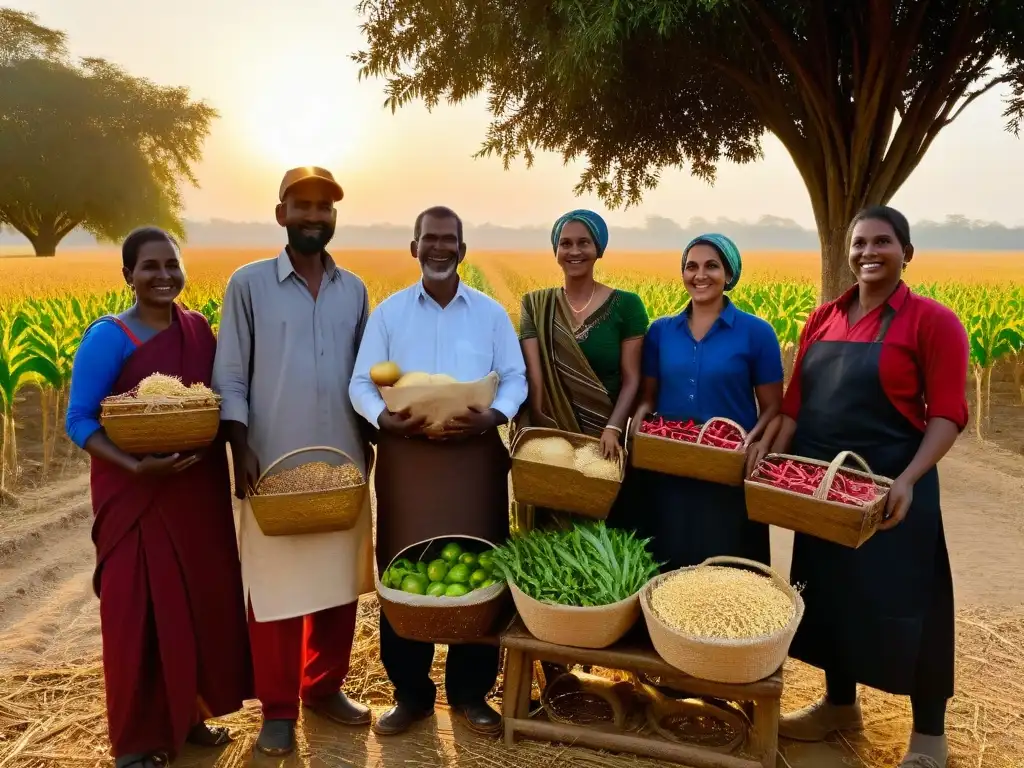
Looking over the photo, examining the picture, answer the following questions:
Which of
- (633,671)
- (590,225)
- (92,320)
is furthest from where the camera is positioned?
(92,320)

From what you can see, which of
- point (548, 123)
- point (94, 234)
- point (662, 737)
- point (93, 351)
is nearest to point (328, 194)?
point (93, 351)

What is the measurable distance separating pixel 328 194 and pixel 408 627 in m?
1.87

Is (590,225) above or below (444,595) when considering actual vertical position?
above

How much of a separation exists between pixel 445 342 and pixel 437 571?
3.22 ft

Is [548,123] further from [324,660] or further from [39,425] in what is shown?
[324,660]

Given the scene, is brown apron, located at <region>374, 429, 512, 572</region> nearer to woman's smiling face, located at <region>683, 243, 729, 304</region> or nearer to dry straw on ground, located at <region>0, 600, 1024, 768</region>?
dry straw on ground, located at <region>0, 600, 1024, 768</region>

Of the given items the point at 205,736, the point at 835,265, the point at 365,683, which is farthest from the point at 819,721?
the point at 835,265

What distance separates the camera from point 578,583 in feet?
9.58

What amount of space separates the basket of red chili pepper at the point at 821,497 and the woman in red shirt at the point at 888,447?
0.11 m

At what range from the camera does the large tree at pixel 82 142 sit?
113 feet

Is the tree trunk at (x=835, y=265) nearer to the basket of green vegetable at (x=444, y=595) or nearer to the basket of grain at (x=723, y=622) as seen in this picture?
the basket of grain at (x=723, y=622)

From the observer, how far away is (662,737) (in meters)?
3.03

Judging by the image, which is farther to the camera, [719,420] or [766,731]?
[719,420]

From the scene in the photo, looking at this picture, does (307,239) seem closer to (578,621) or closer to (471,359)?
(471,359)
